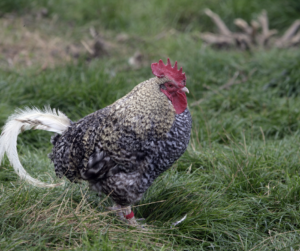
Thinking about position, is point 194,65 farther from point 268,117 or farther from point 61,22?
point 61,22

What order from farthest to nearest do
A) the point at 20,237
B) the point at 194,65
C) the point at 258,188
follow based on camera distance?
the point at 194,65 → the point at 258,188 → the point at 20,237

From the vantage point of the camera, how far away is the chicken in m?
2.91

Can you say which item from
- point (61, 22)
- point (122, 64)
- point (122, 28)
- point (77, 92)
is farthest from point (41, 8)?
point (77, 92)

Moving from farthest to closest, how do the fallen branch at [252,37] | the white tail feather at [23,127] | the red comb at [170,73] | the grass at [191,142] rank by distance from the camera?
the fallen branch at [252,37], the white tail feather at [23,127], the red comb at [170,73], the grass at [191,142]

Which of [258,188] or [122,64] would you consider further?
[122,64]

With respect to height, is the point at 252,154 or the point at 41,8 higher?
the point at 41,8

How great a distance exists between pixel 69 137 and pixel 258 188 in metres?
1.83

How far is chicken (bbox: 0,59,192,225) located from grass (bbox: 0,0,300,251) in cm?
21

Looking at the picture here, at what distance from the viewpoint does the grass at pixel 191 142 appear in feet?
9.37

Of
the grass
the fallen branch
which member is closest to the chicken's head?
the grass

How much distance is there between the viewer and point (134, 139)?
290 centimetres

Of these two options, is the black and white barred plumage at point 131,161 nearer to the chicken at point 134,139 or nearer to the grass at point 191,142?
the chicken at point 134,139

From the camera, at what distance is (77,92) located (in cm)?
507

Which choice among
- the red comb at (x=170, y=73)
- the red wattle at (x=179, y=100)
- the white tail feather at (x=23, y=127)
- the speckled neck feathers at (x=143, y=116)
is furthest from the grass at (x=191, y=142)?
the red comb at (x=170, y=73)
